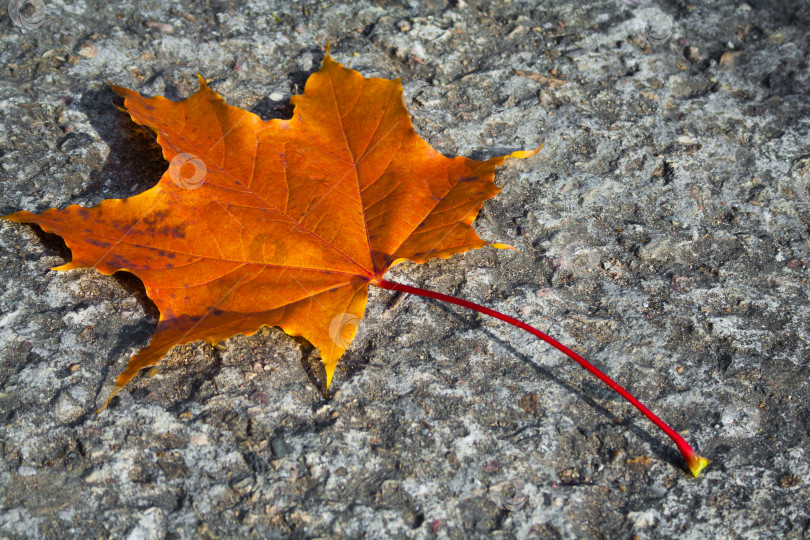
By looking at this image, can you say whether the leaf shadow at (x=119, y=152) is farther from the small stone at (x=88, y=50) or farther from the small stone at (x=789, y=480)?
the small stone at (x=789, y=480)

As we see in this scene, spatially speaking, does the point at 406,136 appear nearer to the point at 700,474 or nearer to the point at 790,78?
the point at 700,474

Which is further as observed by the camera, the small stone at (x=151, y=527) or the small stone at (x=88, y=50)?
the small stone at (x=88, y=50)

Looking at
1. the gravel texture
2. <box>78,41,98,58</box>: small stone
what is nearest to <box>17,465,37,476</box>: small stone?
the gravel texture

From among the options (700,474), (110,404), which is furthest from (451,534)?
(110,404)

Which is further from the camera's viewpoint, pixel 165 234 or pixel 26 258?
pixel 26 258

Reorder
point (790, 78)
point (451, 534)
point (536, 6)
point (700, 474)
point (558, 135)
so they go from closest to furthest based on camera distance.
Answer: point (451, 534) < point (700, 474) < point (558, 135) < point (790, 78) < point (536, 6)

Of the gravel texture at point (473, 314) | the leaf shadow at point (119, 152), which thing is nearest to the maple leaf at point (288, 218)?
the gravel texture at point (473, 314)

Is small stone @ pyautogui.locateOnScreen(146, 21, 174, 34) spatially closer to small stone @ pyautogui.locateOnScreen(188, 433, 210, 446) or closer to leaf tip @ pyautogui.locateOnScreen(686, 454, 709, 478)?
small stone @ pyautogui.locateOnScreen(188, 433, 210, 446)

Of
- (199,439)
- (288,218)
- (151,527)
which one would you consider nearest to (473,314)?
(288,218)
